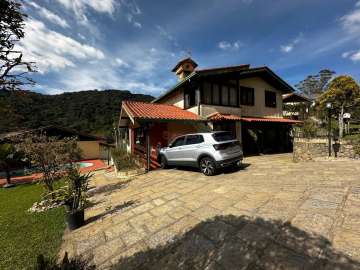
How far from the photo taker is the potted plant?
475cm

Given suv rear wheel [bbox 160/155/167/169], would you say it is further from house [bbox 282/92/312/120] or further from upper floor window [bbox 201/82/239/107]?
house [bbox 282/92/312/120]

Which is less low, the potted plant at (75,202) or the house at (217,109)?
the house at (217,109)

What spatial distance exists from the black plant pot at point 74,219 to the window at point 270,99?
18.0 metres

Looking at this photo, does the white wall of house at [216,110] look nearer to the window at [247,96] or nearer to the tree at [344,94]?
the window at [247,96]

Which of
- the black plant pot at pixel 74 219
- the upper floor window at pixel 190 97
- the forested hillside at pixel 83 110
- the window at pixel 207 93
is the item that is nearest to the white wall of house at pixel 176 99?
the upper floor window at pixel 190 97

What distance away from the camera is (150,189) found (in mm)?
7285

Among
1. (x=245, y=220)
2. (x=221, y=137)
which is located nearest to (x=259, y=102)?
(x=221, y=137)

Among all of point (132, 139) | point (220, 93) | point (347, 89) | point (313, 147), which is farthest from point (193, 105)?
point (347, 89)

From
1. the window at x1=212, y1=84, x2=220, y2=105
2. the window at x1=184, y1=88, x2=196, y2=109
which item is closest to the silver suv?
the window at x1=184, y1=88, x2=196, y2=109

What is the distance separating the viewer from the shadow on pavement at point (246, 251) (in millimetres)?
2686

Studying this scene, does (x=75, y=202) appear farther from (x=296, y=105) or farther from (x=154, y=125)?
(x=296, y=105)

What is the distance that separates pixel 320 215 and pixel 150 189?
5.30 m

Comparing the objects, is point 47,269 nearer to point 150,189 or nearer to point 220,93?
point 150,189

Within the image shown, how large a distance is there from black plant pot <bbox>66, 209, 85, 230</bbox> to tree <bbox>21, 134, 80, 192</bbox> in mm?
3027
